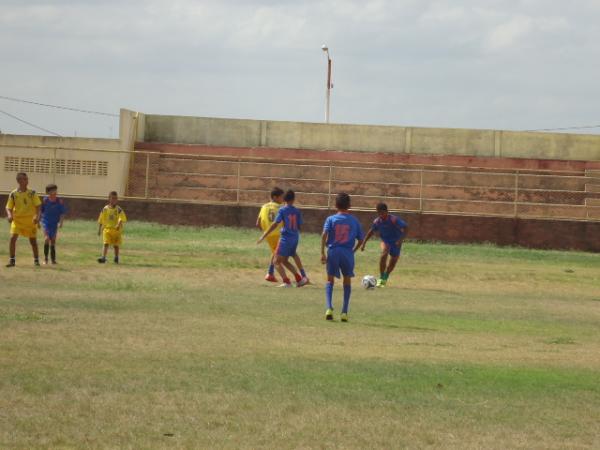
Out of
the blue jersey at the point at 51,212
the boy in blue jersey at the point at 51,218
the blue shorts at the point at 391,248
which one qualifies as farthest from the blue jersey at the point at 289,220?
the blue jersey at the point at 51,212

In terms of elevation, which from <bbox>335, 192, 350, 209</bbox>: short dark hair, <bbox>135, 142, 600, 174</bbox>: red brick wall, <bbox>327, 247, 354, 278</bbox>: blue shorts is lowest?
<bbox>327, 247, 354, 278</bbox>: blue shorts

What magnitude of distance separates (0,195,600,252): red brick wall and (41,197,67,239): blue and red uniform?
14.6 meters

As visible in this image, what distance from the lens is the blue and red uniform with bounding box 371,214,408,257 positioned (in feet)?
78.7

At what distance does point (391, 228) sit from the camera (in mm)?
24109

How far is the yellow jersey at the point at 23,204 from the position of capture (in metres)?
24.8

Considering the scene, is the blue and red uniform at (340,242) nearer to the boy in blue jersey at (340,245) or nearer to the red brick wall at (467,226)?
the boy in blue jersey at (340,245)

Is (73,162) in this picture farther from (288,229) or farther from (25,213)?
(288,229)

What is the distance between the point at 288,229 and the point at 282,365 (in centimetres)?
1050

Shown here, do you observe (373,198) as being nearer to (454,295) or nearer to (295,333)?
(454,295)

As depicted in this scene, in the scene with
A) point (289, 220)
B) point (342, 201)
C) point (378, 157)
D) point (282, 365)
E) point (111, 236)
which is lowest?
point (282, 365)

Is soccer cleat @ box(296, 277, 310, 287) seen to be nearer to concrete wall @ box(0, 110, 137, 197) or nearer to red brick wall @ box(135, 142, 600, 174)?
red brick wall @ box(135, 142, 600, 174)

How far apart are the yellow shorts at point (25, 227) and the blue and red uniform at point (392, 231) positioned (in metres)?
6.51

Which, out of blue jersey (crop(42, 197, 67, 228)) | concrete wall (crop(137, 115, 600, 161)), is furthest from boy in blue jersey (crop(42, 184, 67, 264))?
concrete wall (crop(137, 115, 600, 161))

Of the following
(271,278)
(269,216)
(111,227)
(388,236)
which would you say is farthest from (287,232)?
→ (111,227)
